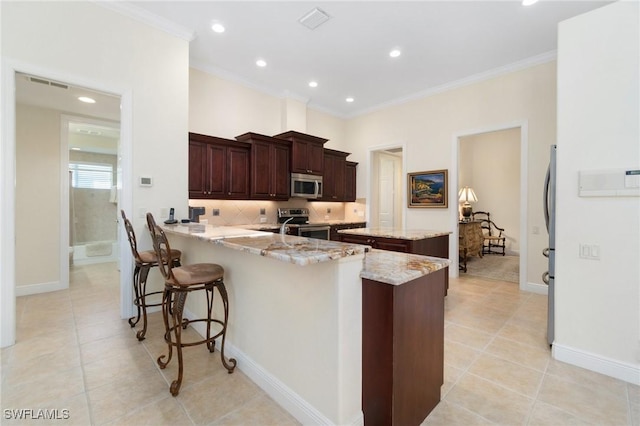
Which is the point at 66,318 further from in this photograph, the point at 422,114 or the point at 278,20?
the point at 422,114

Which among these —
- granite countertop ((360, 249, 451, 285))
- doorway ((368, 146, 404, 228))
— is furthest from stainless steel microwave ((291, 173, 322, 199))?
granite countertop ((360, 249, 451, 285))

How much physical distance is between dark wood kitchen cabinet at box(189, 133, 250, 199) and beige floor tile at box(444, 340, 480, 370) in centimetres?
352

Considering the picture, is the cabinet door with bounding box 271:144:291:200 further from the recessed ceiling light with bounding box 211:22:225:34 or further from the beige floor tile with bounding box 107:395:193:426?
the beige floor tile with bounding box 107:395:193:426

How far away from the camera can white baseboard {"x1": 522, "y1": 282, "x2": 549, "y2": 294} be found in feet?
12.8

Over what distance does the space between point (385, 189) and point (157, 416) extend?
648cm

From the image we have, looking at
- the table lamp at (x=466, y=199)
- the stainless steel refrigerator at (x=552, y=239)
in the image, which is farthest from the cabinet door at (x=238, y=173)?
the table lamp at (x=466, y=199)

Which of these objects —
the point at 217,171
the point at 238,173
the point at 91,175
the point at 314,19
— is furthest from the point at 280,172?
the point at 91,175

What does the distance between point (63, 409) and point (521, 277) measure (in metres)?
5.11

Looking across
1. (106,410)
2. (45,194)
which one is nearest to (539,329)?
(106,410)

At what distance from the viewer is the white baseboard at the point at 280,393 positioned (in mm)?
1453

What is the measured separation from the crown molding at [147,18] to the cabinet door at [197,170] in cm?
134

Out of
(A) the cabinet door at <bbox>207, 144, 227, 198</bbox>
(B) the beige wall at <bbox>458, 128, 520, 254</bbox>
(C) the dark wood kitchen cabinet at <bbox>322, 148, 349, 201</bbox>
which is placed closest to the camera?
(A) the cabinet door at <bbox>207, 144, 227, 198</bbox>

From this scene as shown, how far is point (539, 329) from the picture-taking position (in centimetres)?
274

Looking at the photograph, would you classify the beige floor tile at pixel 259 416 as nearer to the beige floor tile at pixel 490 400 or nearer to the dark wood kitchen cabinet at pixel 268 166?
the beige floor tile at pixel 490 400
